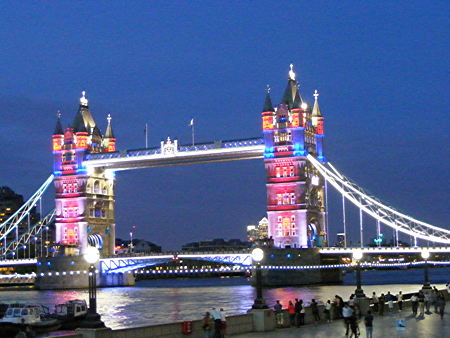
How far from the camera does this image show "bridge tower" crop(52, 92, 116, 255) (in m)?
129

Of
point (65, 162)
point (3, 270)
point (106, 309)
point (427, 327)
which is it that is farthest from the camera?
point (3, 270)

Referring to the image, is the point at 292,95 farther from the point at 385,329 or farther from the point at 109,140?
the point at 385,329

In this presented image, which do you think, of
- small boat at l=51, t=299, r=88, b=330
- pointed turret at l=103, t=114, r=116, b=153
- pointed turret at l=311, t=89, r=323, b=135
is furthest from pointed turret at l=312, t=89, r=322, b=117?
small boat at l=51, t=299, r=88, b=330

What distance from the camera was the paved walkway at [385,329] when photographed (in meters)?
38.8

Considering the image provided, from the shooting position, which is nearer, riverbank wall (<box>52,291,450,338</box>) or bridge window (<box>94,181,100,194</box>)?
riverbank wall (<box>52,291,450,338</box>)

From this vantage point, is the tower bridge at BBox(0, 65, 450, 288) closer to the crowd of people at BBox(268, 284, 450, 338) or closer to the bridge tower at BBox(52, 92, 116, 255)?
the bridge tower at BBox(52, 92, 116, 255)

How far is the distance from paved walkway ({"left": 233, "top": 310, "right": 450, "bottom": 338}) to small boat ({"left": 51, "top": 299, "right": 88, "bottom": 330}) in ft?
62.9

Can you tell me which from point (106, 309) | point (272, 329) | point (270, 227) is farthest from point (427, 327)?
point (270, 227)

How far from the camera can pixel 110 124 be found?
14088 cm

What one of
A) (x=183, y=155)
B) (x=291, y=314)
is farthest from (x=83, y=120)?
(x=291, y=314)

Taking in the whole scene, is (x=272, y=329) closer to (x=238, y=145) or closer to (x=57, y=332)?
(x=57, y=332)

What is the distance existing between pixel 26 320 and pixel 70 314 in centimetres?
608

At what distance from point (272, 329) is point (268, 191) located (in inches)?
2971

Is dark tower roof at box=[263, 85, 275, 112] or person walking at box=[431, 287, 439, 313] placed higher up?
dark tower roof at box=[263, 85, 275, 112]
